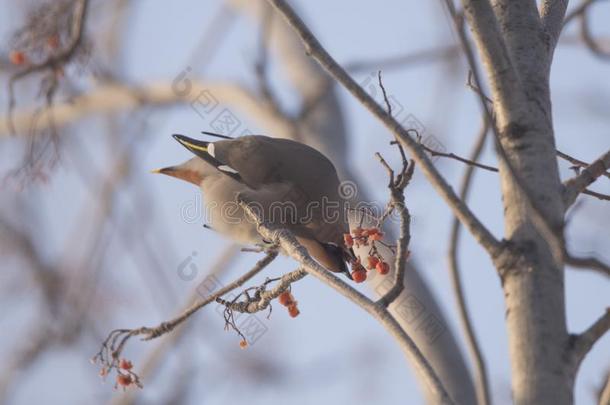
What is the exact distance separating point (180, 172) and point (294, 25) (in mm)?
2056

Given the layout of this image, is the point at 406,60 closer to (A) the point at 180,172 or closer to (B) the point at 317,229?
(A) the point at 180,172

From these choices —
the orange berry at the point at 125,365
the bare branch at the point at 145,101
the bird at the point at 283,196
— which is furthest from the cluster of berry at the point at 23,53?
the bare branch at the point at 145,101

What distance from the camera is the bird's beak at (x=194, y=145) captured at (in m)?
3.80

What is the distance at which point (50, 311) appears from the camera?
7.48 metres

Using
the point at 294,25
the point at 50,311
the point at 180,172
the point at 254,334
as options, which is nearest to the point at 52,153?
the point at 180,172

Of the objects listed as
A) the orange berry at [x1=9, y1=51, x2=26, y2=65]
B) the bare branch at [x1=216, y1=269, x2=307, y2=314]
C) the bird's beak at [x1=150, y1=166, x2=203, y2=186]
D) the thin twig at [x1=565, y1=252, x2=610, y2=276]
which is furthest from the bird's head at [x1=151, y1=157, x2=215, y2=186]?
the thin twig at [x1=565, y1=252, x2=610, y2=276]

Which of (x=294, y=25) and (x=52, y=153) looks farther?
(x=52, y=153)

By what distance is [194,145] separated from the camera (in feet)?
12.6

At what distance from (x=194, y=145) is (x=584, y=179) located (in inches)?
88.2

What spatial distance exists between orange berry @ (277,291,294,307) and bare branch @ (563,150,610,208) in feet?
2.92

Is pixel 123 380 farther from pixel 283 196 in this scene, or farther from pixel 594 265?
pixel 594 265

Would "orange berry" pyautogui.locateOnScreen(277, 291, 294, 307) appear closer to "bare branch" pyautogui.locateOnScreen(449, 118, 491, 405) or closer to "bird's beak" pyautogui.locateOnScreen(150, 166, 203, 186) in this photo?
"bare branch" pyautogui.locateOnScreen(449, 118, 491, 405)

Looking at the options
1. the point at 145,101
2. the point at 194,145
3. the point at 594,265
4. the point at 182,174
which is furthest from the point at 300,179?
the point at 145,101

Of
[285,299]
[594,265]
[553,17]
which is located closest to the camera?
[594,265]
